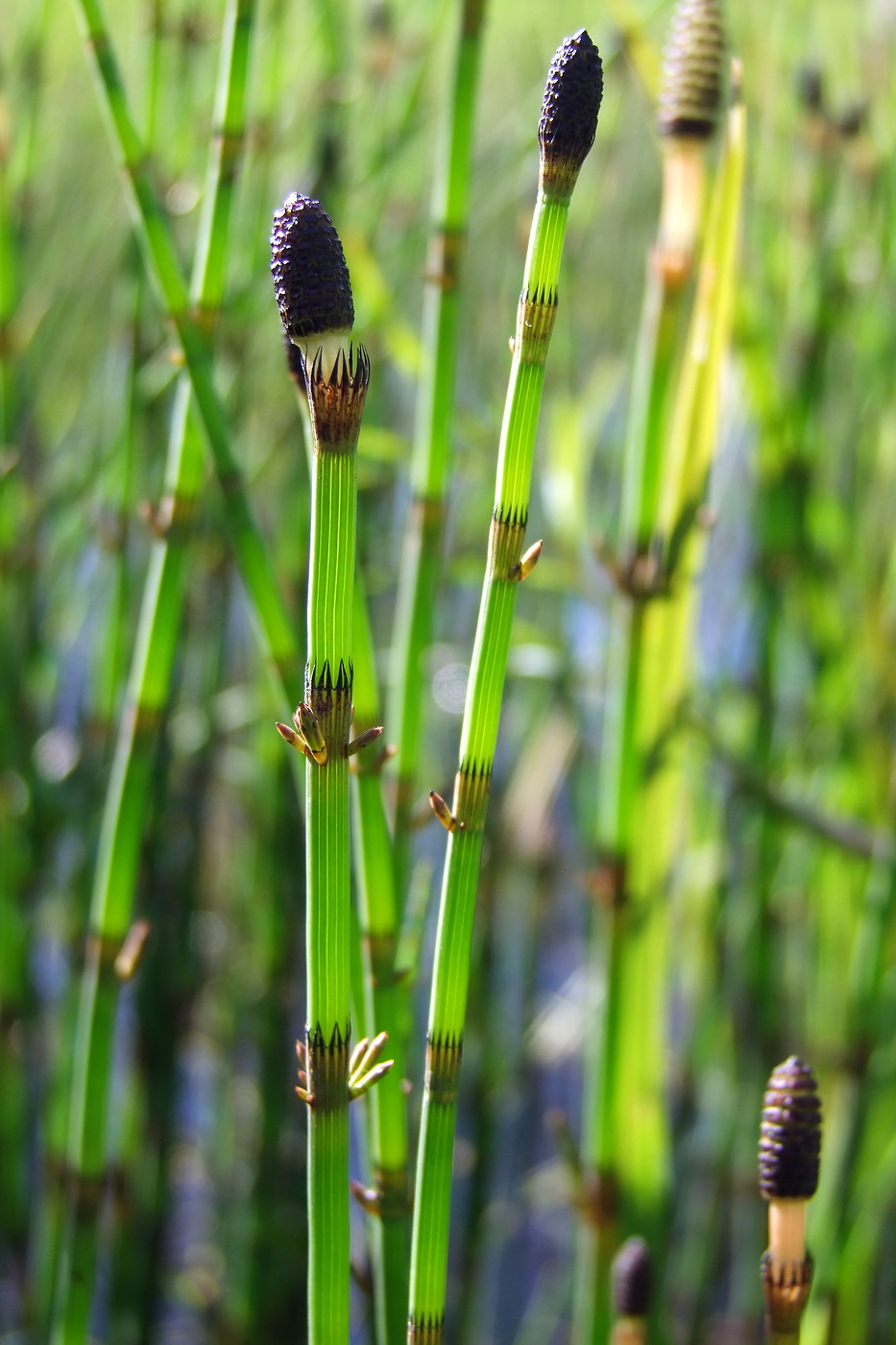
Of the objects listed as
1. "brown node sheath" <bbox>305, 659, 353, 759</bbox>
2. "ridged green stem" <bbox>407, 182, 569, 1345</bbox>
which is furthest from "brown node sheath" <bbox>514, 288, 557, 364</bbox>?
"brown node sheath" <bbox>305, 659, 353, 759</bbox>

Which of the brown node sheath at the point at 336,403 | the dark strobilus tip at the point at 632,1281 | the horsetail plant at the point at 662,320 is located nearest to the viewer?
the brown node sheath at the point at 336,403

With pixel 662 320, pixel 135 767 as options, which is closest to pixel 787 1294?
pixel 135 767

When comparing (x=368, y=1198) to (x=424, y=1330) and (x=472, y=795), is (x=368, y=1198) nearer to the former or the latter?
(x=424, y=1330)

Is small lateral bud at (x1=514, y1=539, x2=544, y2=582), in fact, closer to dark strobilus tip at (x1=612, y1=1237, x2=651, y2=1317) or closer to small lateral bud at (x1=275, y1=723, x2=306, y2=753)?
small lateral bud at (x1=275, y1=723, x2=306, y2=753)

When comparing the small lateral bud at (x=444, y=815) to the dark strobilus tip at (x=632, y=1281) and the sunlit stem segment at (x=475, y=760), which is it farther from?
the dark strobilus tip at (x=632, y=1281)

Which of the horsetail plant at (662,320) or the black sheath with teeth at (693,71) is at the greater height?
the black sheath with teeth at (693,71)

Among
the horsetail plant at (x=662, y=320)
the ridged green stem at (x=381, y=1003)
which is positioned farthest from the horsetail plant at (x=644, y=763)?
the ridged green stem at (x=381, y=1003)
